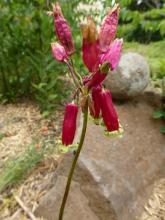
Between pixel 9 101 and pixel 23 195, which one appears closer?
pixel 23 195

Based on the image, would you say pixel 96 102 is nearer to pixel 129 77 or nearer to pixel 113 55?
pixel 113 55

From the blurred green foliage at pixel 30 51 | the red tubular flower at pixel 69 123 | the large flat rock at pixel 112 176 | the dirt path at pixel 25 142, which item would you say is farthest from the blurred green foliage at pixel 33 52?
the red tubular flower at pixel 69 123

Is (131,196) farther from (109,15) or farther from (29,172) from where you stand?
(109,15)

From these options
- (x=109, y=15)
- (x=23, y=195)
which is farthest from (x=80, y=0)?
(x=109, y=15)

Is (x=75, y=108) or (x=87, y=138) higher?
(x=75, y=108)

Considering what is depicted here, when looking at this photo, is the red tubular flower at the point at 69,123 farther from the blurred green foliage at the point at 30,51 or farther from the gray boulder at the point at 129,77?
the blurred green foliage at the point at 30,51

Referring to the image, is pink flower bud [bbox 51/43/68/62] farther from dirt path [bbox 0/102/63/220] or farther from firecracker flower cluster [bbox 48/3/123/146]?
dirt path [bbox 0/102/63/220]

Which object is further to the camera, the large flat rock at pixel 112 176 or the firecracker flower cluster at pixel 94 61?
the large flat rock at pixel 112 176
